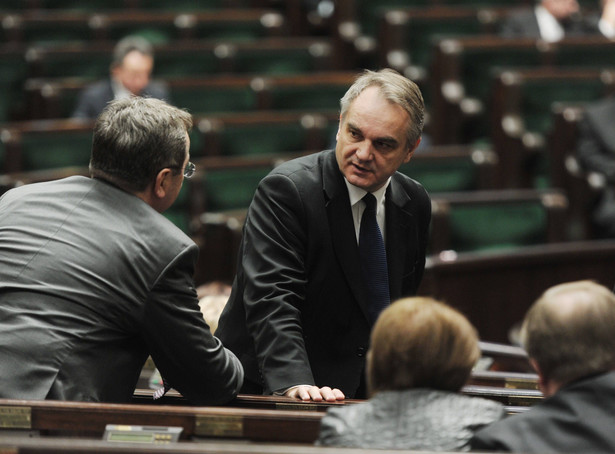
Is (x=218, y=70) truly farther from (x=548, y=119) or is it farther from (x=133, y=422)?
(x=133, y=422)

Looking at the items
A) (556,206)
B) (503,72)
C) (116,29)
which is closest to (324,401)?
(556,206)

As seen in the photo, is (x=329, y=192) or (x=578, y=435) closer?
(x=578, y=435)

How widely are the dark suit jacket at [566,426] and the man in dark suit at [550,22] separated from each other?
10.2ft

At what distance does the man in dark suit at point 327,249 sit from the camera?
1.35 metres

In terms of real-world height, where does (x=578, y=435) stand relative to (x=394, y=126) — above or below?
below

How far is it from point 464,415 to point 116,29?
3.28m

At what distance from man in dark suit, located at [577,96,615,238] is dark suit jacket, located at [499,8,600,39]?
2.61 ft

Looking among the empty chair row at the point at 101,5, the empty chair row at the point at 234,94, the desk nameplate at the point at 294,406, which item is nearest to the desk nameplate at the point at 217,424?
the desk nameplate at the point at 294,406

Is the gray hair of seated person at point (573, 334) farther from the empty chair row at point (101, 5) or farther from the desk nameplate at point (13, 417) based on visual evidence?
the empty chair row at point (101, 5)

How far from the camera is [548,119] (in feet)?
11.6

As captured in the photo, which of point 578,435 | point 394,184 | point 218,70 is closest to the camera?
point 578,435

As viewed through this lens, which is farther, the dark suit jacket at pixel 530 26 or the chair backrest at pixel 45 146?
the dark suit jacket at pixel 530 26

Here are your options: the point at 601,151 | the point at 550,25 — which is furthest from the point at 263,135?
the point at 550,25

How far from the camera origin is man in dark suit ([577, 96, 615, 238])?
3129 mm
